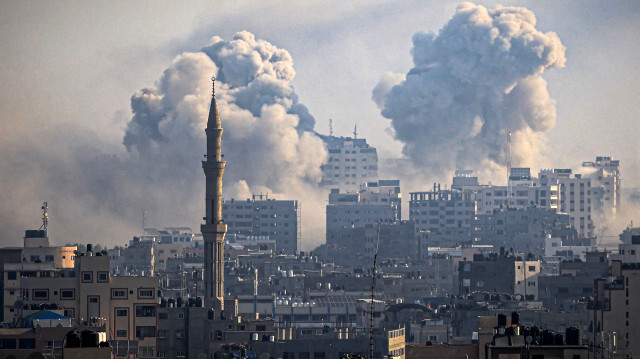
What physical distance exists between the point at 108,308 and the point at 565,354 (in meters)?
55.9

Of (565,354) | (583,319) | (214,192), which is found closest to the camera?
(565,354)

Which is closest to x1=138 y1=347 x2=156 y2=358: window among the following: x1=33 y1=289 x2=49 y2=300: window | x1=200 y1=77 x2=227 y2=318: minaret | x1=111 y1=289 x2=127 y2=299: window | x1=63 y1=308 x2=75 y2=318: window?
x1=111 y1=289 x2=127 y2=299: window

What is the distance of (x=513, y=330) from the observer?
→ 209ft

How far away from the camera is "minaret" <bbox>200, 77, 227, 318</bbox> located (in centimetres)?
13750

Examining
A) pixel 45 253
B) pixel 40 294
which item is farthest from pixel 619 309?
pixel 45 253

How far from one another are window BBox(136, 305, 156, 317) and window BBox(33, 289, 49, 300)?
219 inches

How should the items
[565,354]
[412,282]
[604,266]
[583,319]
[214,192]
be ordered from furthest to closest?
[412,282] < [604,266] < [214,192] < [583,319] < [565,354]

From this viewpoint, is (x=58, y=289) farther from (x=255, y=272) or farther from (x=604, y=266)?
(x=255, y=272)

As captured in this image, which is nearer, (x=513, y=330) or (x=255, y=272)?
(x=513, y=330)

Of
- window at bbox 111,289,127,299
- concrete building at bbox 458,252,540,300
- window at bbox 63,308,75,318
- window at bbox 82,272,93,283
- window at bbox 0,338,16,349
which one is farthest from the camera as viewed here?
concrete building at bbox 458,252,540,300

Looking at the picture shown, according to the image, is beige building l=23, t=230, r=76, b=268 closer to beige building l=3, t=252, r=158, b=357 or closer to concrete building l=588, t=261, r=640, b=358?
beige building l=3, t=252, r=158, b=357

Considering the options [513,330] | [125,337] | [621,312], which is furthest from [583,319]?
[513,330]

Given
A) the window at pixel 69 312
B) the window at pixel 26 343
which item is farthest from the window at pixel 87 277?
the window at pixel 26 343

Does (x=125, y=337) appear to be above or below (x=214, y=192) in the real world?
below
